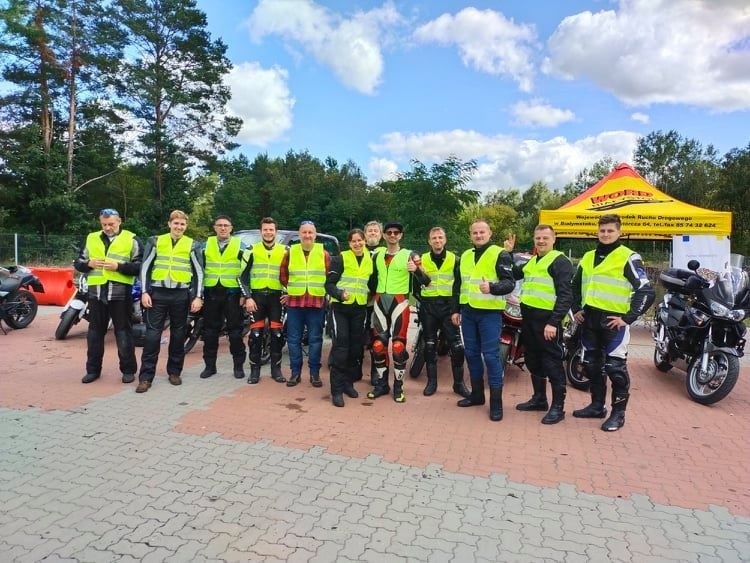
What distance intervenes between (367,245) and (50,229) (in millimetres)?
26300

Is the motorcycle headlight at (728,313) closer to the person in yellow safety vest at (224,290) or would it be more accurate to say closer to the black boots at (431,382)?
the black boots at (431,382)

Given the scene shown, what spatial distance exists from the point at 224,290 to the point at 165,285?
26.8 inches

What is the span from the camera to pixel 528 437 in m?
4.57

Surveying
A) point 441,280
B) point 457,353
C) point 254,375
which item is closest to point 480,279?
point 441,280

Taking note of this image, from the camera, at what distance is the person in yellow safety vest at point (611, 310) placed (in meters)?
4.74

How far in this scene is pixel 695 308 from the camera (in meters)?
6.05

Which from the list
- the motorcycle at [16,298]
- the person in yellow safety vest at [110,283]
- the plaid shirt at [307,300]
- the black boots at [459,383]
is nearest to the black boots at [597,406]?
the black boots at [459,383]

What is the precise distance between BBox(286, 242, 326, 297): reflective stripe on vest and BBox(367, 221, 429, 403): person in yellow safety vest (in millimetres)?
643

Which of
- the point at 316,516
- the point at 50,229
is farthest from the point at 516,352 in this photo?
the point at 50,229

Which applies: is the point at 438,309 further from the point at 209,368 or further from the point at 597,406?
the point at 209,368

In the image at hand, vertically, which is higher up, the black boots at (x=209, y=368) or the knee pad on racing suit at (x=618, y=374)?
the knee pad on racing suit at (x=618, y=374)

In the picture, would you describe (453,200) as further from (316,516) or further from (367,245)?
(316,516)

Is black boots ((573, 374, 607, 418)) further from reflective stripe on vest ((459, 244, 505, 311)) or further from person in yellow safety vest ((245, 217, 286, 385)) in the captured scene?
person in yellow safety vest ((245, 217, 286, 385))

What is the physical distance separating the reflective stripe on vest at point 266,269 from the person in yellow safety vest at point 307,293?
134mm
